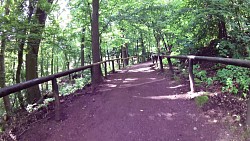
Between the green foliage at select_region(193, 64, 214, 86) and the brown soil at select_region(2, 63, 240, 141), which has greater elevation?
the green foliage at select_region(193, 64, 214, 86)

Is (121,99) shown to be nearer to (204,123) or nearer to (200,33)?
(204,123)

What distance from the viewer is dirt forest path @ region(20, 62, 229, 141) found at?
11.5 ft

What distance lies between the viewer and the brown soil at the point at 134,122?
3.49 meters

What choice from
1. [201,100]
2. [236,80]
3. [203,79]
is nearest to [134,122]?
[201,100]

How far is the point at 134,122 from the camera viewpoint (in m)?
4.05

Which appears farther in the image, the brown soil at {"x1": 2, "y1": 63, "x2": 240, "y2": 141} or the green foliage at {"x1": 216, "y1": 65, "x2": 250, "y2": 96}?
the green foliage at {"x1": 216, "y1": 65, "x2": 250, "y2": 96}

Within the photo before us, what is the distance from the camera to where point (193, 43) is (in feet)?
26.2

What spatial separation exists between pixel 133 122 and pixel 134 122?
21 millimetres

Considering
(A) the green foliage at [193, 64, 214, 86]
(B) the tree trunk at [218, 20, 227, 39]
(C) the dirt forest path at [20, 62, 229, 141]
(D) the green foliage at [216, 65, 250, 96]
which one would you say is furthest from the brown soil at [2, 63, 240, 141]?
(B) the tree trunk at [218, 20, 227, 39]

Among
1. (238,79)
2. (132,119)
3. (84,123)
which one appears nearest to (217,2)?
(238,79)

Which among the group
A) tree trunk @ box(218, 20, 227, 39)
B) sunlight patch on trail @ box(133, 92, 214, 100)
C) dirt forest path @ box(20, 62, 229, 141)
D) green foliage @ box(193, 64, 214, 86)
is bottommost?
dirt forest path @ box(20, 62, 229, 141)

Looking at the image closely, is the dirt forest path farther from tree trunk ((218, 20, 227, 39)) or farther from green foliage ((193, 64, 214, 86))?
tree trunk ((218, 20, 227, 39))

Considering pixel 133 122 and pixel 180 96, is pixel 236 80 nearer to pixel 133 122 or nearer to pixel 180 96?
pixel 180 96

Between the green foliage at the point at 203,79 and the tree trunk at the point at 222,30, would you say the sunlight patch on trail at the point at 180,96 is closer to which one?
the green foliage at the point at 203,79
